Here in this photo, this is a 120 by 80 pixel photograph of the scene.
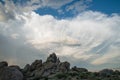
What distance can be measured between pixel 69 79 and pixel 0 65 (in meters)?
33.5

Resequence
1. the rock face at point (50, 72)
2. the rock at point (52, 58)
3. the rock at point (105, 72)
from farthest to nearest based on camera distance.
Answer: the rock at point (52, 58) → the rock at point (105, 72) → the rock face at point (50, 72)

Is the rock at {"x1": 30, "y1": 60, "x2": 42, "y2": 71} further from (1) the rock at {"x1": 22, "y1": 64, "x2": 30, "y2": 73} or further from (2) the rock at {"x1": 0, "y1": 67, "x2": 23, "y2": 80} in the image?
(2) the rock at {"x1": 0, "y1": 67, "x2": 23, "y2": 80}

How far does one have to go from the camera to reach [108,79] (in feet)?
238

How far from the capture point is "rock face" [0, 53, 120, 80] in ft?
231

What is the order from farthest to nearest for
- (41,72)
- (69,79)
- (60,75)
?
(41,72) < (60,75) < (69,79)

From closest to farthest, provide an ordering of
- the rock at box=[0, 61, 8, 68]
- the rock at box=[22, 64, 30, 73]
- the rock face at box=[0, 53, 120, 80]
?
the rock face at box=[0, 53, 120, 80]
the rock at box=[0, 61, 8, 68]
the rock at box=[22, 64, 30, 73]

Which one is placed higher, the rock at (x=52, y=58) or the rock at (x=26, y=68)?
the rock at (x=52, y=58)

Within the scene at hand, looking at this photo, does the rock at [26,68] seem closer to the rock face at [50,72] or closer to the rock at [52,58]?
the rock face at [50,72]

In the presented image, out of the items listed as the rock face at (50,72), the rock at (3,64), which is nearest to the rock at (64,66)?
the rock face at (50,72)

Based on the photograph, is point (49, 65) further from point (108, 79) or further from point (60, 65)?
point (108, 79)

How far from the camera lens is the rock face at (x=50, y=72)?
70.3 metres

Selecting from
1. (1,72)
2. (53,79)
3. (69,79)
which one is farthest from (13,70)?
(69,79)

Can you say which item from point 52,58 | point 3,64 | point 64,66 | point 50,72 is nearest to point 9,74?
point 50,72

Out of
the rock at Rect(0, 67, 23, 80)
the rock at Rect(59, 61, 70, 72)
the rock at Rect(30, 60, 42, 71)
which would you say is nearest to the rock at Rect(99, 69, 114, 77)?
the rock at Rect(59, 61, 70, 72)
